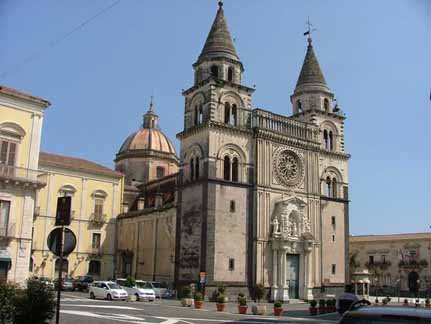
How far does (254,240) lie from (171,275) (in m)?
7.90

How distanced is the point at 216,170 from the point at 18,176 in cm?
1513

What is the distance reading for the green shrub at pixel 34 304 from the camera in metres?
11.7

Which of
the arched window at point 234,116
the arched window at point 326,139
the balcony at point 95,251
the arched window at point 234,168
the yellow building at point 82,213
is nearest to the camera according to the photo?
the arched window at point 234,168

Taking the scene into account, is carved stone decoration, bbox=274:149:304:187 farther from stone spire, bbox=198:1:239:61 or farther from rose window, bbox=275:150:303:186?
stone spire, bbox=198:1:239:61

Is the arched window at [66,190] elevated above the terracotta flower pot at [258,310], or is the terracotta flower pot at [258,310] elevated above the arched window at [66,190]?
the arched window at [66,190]

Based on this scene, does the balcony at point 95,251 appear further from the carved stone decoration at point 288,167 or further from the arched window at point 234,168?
the carved stone decoration at point 288,167

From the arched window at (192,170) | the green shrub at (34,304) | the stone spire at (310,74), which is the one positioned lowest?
the green shrub at (34,304)

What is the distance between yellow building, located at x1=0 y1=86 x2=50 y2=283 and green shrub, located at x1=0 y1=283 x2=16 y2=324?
17.3 metres

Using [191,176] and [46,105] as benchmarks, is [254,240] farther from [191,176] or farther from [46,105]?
[46,105]

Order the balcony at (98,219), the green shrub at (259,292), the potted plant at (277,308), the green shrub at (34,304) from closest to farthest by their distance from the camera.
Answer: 1. the green shrub at (34,304)
2. the potted plant at (277,308)
3. the green shrub at (259,292)
4. the balcony at (98,219)

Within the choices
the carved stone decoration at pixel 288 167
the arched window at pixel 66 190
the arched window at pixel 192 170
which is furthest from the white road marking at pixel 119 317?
the arched window at pixel 66 190

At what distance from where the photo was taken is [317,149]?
150 feet

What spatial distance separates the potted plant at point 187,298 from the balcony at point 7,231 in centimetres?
1095

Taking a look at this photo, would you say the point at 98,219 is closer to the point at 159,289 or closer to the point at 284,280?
the point at 159,289
